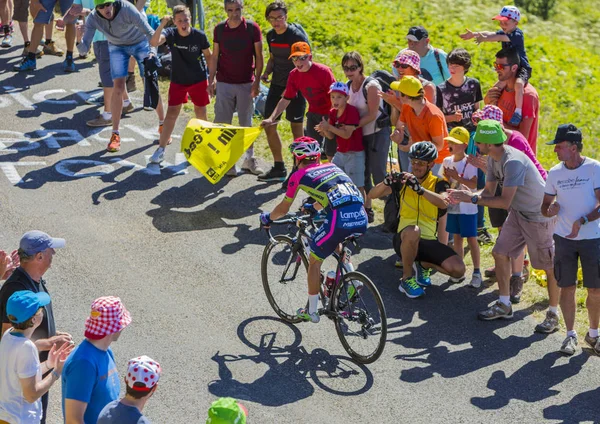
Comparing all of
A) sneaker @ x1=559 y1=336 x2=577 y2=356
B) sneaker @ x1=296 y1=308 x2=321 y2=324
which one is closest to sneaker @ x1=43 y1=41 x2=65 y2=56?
sneaker @ x1=296 y1=308 x2=321 y2=324

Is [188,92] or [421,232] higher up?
[188,92]

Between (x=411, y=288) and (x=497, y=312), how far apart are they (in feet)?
3.22

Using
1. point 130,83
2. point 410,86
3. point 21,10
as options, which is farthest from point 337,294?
point 21,10

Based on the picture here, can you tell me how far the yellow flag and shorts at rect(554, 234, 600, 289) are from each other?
15.6 ft

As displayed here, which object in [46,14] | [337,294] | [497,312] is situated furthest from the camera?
[46,14]

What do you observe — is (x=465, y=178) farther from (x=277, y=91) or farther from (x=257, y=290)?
(x=277, y=91)

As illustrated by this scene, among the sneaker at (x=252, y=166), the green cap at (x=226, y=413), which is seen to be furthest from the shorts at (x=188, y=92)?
the green cap at (x=226, y=413)

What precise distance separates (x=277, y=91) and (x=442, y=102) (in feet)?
8.44

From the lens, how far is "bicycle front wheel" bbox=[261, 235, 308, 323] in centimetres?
930

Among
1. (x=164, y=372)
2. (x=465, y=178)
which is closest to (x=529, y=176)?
(x=465, y=178)

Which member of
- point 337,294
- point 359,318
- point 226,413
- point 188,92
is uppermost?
point 226,413

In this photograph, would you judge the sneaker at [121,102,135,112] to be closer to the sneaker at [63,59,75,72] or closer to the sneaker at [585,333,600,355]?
the sneaker at [63,59,75,72]

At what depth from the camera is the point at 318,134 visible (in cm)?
1230

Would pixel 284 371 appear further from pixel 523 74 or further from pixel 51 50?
pixel 51 50
